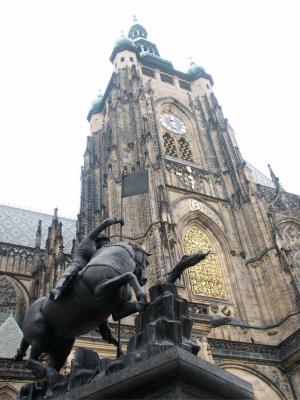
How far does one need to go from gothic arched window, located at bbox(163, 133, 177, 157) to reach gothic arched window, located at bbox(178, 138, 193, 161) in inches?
18.7

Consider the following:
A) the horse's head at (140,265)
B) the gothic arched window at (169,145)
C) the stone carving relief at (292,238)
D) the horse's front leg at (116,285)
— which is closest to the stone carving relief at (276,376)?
the stone carving relief at (292,238)

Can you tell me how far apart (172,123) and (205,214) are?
7.75 m

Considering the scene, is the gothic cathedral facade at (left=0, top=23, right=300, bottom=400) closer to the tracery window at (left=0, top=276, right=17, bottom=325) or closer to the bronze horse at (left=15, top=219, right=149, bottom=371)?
the tracery window at (left=0, top=276, right=17, bottom=325)

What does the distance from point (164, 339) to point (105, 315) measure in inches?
34.5

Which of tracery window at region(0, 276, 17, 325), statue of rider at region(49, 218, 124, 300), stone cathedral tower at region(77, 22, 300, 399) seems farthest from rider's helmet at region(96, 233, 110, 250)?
tracery window at region(0, 276, 17, 325)

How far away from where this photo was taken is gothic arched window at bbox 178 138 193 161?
2480 centimetres

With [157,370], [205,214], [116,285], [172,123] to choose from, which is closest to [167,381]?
[157,370]

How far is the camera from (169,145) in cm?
2478

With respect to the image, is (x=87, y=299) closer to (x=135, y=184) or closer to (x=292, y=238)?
(x=135, y=184)

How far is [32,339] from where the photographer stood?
455 cm

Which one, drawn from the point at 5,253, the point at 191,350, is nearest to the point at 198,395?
the point at 191,350

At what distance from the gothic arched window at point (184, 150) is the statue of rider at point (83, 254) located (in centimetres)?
1995

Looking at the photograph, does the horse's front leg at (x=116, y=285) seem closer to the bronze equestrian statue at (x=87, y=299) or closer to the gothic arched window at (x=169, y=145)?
the bronze equestrian statue at (x=87, y=299)

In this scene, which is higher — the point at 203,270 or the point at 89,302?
the point at 203,270
